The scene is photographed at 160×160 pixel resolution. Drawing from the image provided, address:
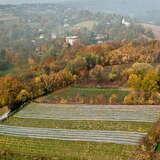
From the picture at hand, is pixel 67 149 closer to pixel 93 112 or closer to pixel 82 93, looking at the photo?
pixel 93 112

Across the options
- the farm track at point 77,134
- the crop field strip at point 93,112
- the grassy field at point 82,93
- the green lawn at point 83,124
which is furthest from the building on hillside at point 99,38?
the farm track at point 77,134

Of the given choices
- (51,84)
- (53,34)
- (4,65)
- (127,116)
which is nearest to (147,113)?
(127,116)

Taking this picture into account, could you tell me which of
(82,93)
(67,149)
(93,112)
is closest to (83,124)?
(93,112)

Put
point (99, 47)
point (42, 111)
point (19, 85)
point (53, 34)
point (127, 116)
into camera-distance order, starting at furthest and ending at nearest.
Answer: point (53, 34), point (99, 47), point (19, 85), point (42, 111), point (127, 116)

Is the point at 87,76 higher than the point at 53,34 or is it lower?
higher

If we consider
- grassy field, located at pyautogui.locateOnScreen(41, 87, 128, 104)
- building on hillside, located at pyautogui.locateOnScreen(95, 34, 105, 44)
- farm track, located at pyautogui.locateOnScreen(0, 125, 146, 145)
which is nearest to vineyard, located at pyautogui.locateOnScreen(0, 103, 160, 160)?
farm track, located at pyautogui.locateOnScreen(0, 125, 146, 145)

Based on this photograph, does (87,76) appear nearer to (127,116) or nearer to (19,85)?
(19,85)
